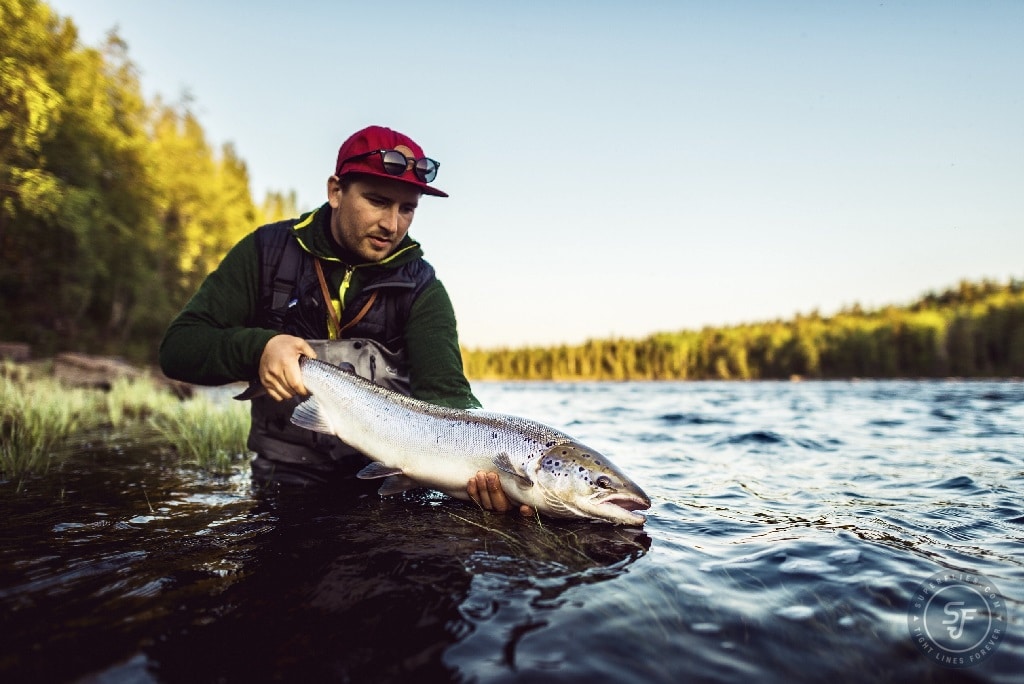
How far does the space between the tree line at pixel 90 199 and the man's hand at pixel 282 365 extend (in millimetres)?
21248

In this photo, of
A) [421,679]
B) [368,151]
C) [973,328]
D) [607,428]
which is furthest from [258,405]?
[973,328]

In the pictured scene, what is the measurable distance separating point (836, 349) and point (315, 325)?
97741 mm

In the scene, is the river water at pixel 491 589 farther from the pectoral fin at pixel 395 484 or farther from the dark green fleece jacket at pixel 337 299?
the dark green fleece jacket at pixel 337 299

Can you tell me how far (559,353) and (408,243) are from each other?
A: 443 feet

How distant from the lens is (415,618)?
228 centimetres

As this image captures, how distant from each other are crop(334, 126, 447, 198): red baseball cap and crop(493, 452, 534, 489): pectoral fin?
2.05 metres

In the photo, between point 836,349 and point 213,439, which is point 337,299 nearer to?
point 213,439

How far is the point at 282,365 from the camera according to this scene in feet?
12.0

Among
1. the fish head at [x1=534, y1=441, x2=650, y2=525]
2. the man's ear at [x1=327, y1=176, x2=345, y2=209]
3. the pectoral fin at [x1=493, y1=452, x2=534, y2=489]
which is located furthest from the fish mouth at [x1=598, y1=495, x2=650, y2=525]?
the man's ear at [x1=327, y1=176, x2=345, y2=209]

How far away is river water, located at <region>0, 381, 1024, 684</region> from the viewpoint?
1974 mm

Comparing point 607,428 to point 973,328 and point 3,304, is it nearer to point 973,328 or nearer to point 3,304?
point 3,304

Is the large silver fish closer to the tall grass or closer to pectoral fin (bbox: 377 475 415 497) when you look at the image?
pectoral fin (bbox: 377 475 415 497)

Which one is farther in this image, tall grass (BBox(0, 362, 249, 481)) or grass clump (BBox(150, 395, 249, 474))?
grass clump (BBox(150, 395, 249, 474))

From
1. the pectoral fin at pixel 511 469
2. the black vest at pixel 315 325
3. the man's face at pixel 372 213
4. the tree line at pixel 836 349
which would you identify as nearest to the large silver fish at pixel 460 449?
the pectoral fin at pixel 511 469
